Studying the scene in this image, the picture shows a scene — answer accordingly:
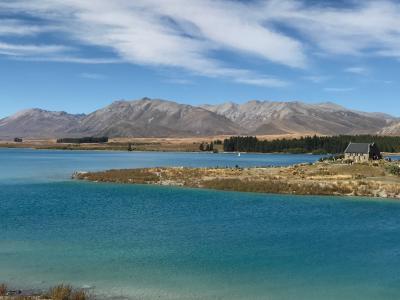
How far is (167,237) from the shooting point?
35688mm

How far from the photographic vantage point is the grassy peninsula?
65.3 metres

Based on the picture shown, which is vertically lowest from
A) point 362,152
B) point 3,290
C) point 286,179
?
point 3,290

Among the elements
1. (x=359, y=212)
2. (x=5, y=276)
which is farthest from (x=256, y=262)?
(x=359, y=212)

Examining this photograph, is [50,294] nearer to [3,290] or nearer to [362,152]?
[3,290]

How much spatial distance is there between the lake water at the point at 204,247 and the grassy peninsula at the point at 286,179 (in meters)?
6.61

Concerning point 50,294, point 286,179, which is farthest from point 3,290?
point 286,179

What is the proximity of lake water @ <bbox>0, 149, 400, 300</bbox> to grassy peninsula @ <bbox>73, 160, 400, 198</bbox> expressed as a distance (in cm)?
661

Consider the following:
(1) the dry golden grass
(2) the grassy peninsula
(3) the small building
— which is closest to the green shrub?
(2) the grassy peninsula

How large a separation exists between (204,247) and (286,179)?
44.0m

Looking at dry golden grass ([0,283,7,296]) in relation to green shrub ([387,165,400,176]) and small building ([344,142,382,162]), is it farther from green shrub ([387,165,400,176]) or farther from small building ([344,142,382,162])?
small building ([344,142,382,162])

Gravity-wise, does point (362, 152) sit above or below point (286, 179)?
above

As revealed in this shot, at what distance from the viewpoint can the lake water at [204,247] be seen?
2405 cm

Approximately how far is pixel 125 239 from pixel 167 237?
3.05 m

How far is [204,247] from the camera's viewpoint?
32406 mm
